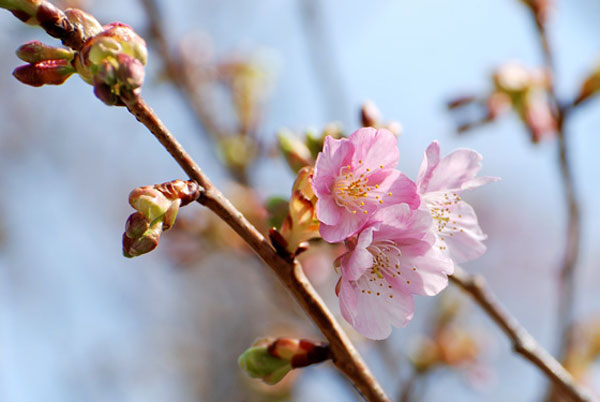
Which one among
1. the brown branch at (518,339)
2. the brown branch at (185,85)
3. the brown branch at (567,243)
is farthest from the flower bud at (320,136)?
the brown branch at (185,85)

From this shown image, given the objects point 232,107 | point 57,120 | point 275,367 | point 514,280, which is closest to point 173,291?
point 57,120

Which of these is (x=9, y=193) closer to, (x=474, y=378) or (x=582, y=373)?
(x=474, y=378)

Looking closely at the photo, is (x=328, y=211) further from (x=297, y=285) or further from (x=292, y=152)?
(x=292, y=152)

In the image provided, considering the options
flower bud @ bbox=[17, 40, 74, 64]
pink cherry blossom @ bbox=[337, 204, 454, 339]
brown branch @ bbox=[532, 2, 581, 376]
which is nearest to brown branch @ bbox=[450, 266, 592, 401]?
pink cherry blossom @ bbox=[337, 204, 454, 339]

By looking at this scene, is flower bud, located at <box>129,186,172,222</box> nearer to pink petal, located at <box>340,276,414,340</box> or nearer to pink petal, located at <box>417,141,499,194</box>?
pink petal, located at <box>340,276,414,340</box>

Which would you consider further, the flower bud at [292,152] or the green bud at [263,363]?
the flower bud at [292,152]

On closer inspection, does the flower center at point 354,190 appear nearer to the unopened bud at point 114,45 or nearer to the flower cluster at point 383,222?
the flower cluster at point 383,222
